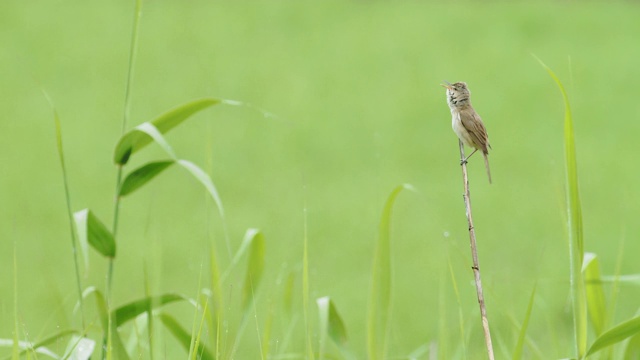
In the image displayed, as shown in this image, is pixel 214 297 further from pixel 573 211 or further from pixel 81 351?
pixel 573 211

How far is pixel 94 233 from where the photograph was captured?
1646mm

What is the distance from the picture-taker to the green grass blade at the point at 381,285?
1470 mm

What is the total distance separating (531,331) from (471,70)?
339cm

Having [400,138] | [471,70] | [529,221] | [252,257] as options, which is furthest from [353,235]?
[252,257]

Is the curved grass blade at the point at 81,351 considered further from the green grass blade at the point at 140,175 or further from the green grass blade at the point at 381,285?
the green grass blade at the point at 381,285

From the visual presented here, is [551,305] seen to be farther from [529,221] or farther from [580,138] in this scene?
[580,138]

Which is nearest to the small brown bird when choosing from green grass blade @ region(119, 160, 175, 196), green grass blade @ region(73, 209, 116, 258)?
green grass blade @ region(119, 160, 175, 196)

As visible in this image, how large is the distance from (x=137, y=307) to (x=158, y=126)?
31 centimetres

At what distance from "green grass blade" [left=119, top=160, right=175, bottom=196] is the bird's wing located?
51 centimetres

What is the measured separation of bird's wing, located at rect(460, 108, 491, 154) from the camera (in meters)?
1.44

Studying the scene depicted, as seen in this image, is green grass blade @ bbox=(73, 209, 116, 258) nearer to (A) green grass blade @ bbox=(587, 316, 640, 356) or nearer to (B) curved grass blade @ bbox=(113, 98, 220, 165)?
(B) curved grass blade @ bbox=(113, 98, 220, 165)

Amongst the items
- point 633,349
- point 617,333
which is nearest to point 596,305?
point 633,349

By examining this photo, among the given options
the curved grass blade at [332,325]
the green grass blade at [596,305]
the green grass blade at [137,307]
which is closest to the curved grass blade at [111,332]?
the green grass blade at [137,307]

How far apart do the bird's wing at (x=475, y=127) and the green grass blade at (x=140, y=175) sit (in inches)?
20.0
